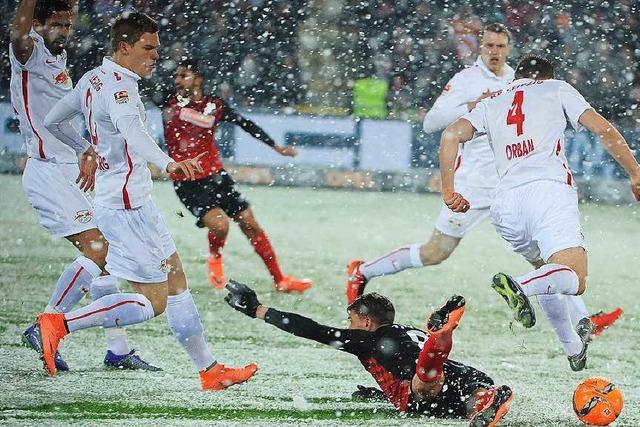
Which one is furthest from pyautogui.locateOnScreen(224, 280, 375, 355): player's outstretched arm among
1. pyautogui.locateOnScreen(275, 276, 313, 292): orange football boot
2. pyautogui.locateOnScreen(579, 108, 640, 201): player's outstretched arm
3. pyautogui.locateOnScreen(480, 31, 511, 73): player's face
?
pyautogui.locateOnScreen(275, 276, 313, 292): orange football boot

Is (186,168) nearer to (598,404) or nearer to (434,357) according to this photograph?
(434,357)

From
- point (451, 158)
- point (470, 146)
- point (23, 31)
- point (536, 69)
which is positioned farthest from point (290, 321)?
point (470, 146)

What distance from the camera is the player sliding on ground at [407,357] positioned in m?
4.30

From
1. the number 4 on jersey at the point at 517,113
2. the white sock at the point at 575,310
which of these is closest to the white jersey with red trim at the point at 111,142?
the number 4 on jersey at the point at 517,113

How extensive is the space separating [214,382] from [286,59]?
11.1 m

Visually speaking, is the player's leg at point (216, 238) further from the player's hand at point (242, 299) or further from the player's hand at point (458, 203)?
the player's hand at point (242, 299)

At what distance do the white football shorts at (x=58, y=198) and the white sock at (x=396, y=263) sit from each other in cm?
212

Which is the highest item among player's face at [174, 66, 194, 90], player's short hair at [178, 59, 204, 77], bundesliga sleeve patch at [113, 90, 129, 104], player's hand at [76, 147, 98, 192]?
bundesliga sleeve patch at [113, 90, 129, 104]

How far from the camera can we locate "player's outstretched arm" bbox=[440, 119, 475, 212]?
5199 millimetres

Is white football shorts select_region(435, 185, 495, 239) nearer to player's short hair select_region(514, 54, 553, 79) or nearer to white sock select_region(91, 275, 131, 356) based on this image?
player's short hair select_region(514, 54, 553, 79)

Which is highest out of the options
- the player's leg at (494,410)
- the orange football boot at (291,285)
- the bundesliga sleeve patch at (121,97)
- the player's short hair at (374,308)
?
the bundesliga sleeve patch at (121,97)

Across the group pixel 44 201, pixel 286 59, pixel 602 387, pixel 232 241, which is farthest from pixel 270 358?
pixel 286 59

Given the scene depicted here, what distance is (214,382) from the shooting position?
5.14 m

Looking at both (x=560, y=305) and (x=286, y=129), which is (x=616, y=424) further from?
(x=286, y=129)
